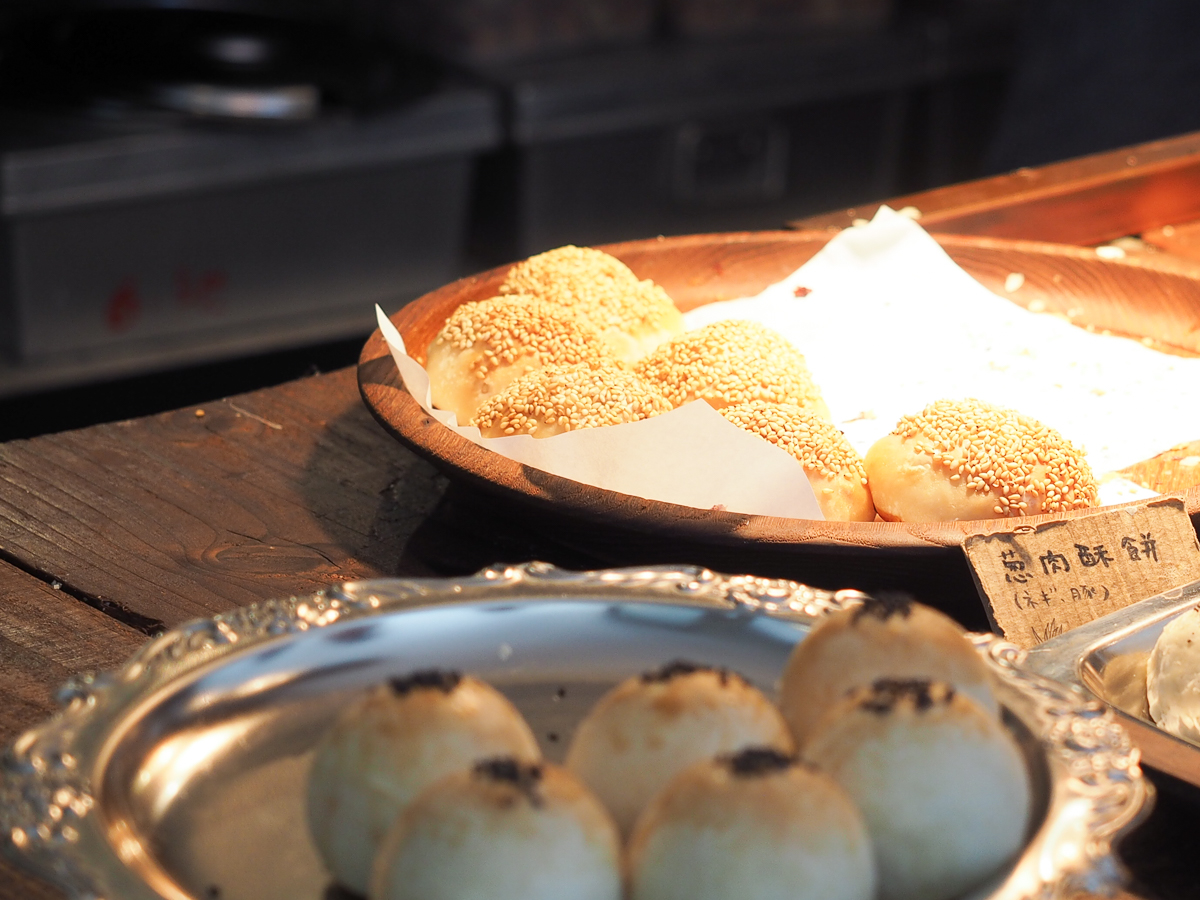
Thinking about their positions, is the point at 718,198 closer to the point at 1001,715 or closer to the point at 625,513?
the point at 625,513

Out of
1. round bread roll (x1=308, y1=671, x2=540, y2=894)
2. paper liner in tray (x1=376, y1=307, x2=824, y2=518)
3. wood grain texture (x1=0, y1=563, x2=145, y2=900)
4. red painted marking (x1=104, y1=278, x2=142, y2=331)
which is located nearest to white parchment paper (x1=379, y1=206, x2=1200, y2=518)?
paper liner in tray (x1=376, y1=307, x2=824, y2=518)

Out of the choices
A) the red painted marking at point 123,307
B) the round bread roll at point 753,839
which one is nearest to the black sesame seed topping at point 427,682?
the round bread roll at point 753,839

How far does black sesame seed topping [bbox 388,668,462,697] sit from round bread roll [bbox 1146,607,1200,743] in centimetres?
51

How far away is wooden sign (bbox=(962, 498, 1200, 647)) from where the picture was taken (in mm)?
998

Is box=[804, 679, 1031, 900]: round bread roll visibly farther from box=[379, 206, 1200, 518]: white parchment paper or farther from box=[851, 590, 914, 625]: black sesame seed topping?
box=[379, 206, 1200, 518]: white parchment paper

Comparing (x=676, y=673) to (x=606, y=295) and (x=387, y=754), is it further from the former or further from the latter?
(x=606, y=295)

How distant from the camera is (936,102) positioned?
14.1ft

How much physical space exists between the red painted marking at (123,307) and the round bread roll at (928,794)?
2.93 metres

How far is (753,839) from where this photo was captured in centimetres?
52

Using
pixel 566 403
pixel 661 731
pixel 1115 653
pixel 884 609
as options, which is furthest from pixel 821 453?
pixel 661 731

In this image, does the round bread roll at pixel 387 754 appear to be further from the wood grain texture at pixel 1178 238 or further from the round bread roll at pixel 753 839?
the wood grain texture at pixel 1178 238

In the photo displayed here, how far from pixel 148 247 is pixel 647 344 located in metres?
2.04

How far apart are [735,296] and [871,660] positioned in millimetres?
1161

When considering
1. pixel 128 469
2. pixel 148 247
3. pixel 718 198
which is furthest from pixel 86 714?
pixel 718 198
